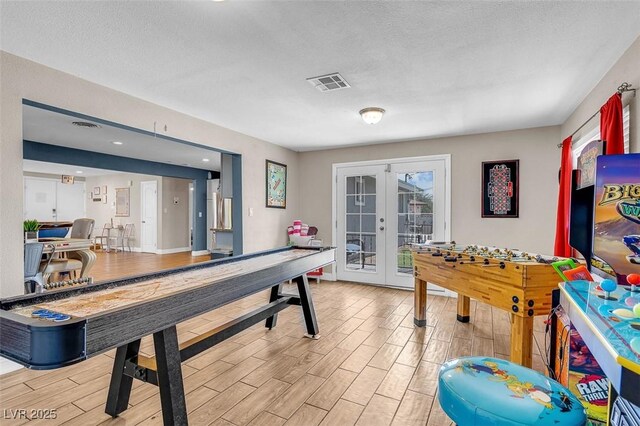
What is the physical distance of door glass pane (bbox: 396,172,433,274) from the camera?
15.9 feet

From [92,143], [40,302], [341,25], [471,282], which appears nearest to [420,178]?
[471,282]

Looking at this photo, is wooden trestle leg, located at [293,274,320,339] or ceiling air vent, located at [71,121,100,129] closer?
wooden trestle leg, located at [293,274,320,339]

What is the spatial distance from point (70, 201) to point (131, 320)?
11.6 meters

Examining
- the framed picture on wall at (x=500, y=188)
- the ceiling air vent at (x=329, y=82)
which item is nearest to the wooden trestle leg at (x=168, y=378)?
the ceiling air vent at (x=329, y=82)

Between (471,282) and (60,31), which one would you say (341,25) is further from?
(471,282)

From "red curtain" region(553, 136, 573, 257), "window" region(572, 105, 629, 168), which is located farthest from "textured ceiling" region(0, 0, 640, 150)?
"red curtain" region(553, 136, 573, 257)

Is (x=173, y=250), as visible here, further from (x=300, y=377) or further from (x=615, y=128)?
(x=615, y=128)

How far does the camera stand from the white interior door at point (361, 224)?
17.0 ft

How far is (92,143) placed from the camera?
551 centimetres

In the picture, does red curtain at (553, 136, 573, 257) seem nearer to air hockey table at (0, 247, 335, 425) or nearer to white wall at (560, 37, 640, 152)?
white wall at (560, 37, 640, 152)

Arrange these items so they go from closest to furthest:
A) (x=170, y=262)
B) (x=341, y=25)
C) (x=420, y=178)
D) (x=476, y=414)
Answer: (x=476, y=414) < (x=341, y=25) < (x=420, y=178) < (x=170, y=262)

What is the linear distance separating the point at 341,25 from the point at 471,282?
6.78 feet

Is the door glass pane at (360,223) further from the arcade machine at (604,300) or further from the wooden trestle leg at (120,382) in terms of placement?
the wooden trestle leg at (120,382)

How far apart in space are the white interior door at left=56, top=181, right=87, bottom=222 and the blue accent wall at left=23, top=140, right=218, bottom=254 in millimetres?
4764
